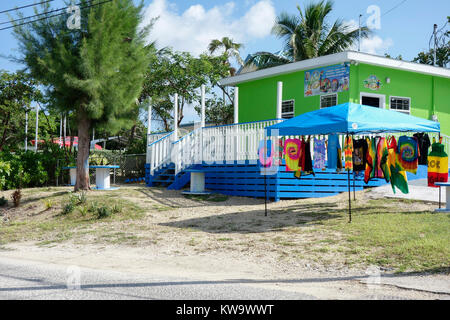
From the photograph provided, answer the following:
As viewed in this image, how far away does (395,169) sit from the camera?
11.0 meters

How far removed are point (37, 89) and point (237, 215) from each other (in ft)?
61.7

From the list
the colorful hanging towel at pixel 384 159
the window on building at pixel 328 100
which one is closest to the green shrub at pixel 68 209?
the colorful hanging towel at pixel 384 159

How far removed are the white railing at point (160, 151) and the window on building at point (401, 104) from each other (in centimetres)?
914

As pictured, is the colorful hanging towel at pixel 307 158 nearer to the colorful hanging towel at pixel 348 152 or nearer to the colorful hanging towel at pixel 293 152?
the colorful hanging towel at pixel 293 152

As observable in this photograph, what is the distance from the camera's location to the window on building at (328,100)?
712 inches

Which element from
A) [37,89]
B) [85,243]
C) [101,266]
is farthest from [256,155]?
[37,89]

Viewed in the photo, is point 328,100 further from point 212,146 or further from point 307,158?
point 307,158

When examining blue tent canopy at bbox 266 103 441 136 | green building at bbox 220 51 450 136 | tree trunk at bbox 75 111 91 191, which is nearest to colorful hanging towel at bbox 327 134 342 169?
blue tent canopy at bbox 266 103 441 136

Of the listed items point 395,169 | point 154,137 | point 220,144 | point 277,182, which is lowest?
point 277,182

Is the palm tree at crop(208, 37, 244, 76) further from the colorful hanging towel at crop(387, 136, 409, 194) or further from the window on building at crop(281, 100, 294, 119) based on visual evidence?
the colorful hanging towel at crop(387, 136, 409, 194)

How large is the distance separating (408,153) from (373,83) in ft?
26.2

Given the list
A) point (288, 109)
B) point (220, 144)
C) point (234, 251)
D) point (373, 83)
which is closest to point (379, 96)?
point (373, 83)

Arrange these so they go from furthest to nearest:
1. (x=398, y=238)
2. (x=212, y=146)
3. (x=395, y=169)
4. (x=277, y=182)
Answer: (x=212, y=146) → (x=277, y=182) → (x=395, y=169) → (x=398, y=238)

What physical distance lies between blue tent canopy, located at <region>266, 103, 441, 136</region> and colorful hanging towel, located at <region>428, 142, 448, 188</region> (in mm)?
500
